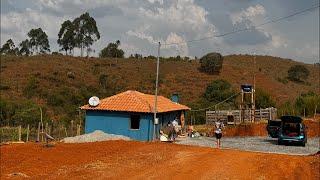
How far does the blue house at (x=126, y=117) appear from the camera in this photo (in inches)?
1310

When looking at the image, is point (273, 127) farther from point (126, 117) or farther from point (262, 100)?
point (262, 100)

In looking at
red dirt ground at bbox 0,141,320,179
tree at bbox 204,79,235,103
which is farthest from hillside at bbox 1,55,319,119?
red dirt ground at bbox 0,141,320,179

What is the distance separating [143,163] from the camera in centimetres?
2059

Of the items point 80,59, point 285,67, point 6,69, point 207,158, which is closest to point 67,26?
point 80,59

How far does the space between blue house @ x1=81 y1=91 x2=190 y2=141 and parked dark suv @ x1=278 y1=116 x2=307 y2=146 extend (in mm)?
8546

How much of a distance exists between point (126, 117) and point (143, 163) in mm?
13537

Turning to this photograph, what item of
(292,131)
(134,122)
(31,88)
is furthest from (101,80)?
(292,131)

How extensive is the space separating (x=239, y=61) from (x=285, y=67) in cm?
1162

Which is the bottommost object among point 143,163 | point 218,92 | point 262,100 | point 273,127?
point 143,163

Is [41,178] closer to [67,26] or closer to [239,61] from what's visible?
[67,26]

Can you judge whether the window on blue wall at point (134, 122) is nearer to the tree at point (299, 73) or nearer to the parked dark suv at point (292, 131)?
the parked dark suv at point (292, 131)

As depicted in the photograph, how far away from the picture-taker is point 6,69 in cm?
8369

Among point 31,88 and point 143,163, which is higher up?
point 31,88

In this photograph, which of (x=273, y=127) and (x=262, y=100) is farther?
(x=262, y=100)
